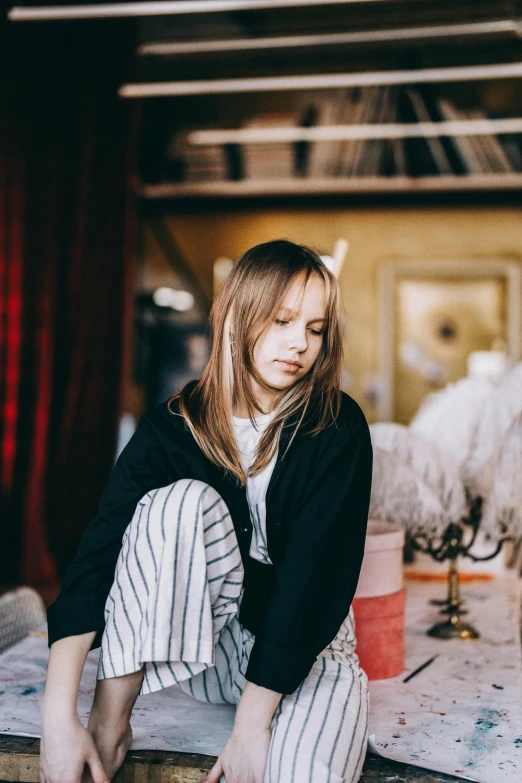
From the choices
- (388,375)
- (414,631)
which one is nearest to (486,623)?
(414,631)

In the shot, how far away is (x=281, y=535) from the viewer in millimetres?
1115

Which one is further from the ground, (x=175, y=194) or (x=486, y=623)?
(x=175, y=194)

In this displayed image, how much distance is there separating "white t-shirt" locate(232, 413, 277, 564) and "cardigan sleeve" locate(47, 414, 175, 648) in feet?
0.38

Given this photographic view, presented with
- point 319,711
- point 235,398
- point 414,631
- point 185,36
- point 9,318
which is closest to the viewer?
point 319,711

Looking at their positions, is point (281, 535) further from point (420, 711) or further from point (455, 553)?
point (455, 553)

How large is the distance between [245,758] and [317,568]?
24 centimetres

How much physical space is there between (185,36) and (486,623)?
2.61 metres

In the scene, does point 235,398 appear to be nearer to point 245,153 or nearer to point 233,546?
point 233,546

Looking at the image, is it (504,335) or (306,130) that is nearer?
(306,130)

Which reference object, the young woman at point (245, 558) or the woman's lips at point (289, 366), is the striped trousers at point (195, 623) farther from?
the woman's lips at point (289, 366)

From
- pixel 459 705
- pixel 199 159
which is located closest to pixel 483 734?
pixel 459 705

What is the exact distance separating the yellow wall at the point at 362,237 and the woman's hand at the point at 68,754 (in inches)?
114

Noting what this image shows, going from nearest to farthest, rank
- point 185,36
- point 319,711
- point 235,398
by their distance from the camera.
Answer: point 319,711
point 235,398
point 185,36

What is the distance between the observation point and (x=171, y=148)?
3.53m
